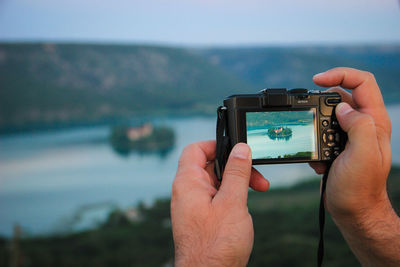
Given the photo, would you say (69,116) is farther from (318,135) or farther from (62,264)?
(318,135)

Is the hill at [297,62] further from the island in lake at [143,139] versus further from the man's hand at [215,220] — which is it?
the man's hand at [215,220]

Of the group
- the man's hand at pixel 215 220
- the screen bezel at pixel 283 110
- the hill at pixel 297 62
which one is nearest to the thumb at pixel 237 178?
the man's hand at pixel 215 220

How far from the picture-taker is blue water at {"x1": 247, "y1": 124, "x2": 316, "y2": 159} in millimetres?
872

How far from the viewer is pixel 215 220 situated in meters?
A: 0.69

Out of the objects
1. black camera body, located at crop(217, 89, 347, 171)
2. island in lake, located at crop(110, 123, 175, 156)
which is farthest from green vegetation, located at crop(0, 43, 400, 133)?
black camera body, located at crop(217, 89, 347, 171)

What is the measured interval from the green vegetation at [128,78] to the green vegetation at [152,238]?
6.50ft

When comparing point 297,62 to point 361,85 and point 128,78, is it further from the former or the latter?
point 361,85

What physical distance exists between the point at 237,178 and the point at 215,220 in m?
0.11

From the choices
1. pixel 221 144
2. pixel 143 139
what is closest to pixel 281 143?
pixel 221 144

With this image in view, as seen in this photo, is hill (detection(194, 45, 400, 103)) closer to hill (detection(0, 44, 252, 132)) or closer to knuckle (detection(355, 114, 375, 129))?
hill (detection(0, 44, 252, 132))

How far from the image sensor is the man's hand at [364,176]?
77 centimetres

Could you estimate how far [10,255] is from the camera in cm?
Result: 563

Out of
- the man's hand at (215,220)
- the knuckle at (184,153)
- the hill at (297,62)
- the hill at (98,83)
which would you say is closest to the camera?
the man's hand at (215,220)

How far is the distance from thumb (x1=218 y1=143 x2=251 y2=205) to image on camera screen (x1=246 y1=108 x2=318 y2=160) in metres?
0.13
